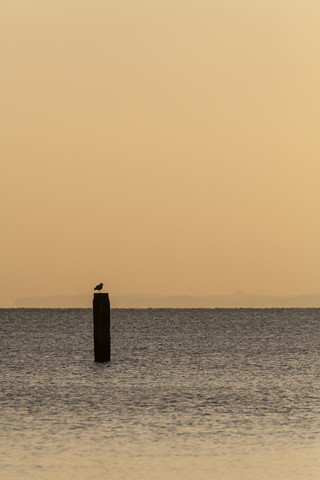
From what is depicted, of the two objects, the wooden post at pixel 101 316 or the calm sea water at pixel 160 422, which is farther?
the wooden post at pixel 101 316

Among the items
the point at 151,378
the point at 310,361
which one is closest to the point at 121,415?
the point at 151,378

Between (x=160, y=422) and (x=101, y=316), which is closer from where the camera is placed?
(x=160, y=422)

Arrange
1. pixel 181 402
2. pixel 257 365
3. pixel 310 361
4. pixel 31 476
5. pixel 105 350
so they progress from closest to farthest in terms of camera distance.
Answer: pixel 31 476 → pixel 181 402 → pixel 105 350 → pixel 257 365 → pixel 310 361

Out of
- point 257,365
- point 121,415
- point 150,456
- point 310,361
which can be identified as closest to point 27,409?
point 121,415

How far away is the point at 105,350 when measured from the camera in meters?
37.2

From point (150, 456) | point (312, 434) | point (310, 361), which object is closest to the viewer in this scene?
point (150, 456)

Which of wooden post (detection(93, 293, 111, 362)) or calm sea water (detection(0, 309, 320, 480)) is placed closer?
calm sea water (detection(0, 309, 320, 480))

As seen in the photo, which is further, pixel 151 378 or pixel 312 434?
pixel 151 378

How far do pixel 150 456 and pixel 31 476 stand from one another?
2.69 meters

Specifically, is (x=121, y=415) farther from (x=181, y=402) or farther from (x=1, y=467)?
(x=1, y=467)

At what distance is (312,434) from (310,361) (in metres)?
25.8

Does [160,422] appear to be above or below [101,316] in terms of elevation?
below

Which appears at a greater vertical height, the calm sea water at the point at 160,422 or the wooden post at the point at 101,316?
the wooden post at the point at 101,316

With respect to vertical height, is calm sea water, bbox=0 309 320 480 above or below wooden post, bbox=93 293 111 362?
below
